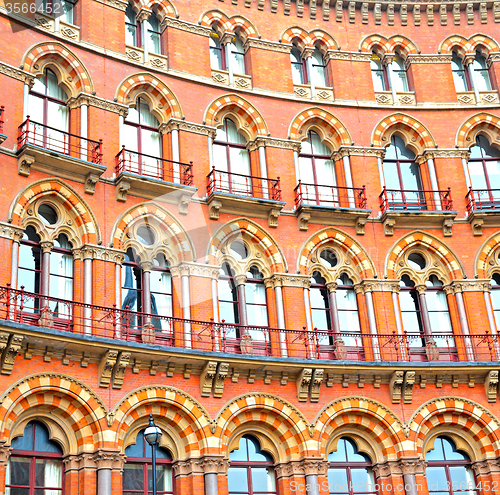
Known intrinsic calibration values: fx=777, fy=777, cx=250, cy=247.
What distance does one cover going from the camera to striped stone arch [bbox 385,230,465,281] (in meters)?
25.0

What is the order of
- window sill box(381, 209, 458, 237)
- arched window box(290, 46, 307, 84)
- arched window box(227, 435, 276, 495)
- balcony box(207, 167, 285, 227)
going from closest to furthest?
arched window box(227, 435, 276, 495) → balcony box(207, 167, 285, 227) → window sill box(381, 209, 458, 237) → arched window box(290, 46, 307, 84)

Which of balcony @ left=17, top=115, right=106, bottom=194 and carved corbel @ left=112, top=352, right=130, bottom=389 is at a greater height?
balcony @ left=17, top=115, right=106, bottom=194

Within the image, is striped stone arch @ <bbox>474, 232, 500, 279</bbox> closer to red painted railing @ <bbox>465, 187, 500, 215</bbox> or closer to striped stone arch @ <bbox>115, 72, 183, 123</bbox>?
red painted railing @ <bbox>465, 187, 500, 215</bbox>

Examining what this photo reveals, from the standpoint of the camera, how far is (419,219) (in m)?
25.4

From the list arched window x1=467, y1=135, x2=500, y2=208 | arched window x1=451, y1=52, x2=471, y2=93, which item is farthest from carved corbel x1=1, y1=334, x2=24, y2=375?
arched window x1=451, y1=52, x2=471, y2=93

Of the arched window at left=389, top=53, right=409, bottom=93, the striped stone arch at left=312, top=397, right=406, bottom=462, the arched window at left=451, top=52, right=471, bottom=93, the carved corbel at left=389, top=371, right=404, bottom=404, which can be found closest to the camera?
the striped stone arch at left=312, top=397, right=406, bottom=462

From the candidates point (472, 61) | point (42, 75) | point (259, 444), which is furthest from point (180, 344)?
point (472, 61)

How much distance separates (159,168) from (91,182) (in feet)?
8.51

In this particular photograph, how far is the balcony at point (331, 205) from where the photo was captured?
2459 centimetres

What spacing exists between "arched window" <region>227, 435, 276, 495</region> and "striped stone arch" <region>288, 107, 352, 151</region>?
1056 centimetres

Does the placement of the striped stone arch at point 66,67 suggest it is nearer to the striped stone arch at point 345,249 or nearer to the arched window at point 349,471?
the striped stone arch at point 345,249

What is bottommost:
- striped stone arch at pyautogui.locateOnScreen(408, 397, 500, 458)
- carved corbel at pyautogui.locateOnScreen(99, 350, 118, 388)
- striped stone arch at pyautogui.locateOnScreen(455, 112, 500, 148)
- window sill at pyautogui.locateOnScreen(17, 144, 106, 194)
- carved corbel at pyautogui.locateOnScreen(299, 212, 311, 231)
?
striped stone arch at pyautogui.locateOnScreen(408, 397, 500, 458)

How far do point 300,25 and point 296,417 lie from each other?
1440 cm

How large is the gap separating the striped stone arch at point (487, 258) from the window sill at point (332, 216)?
12.8ft
